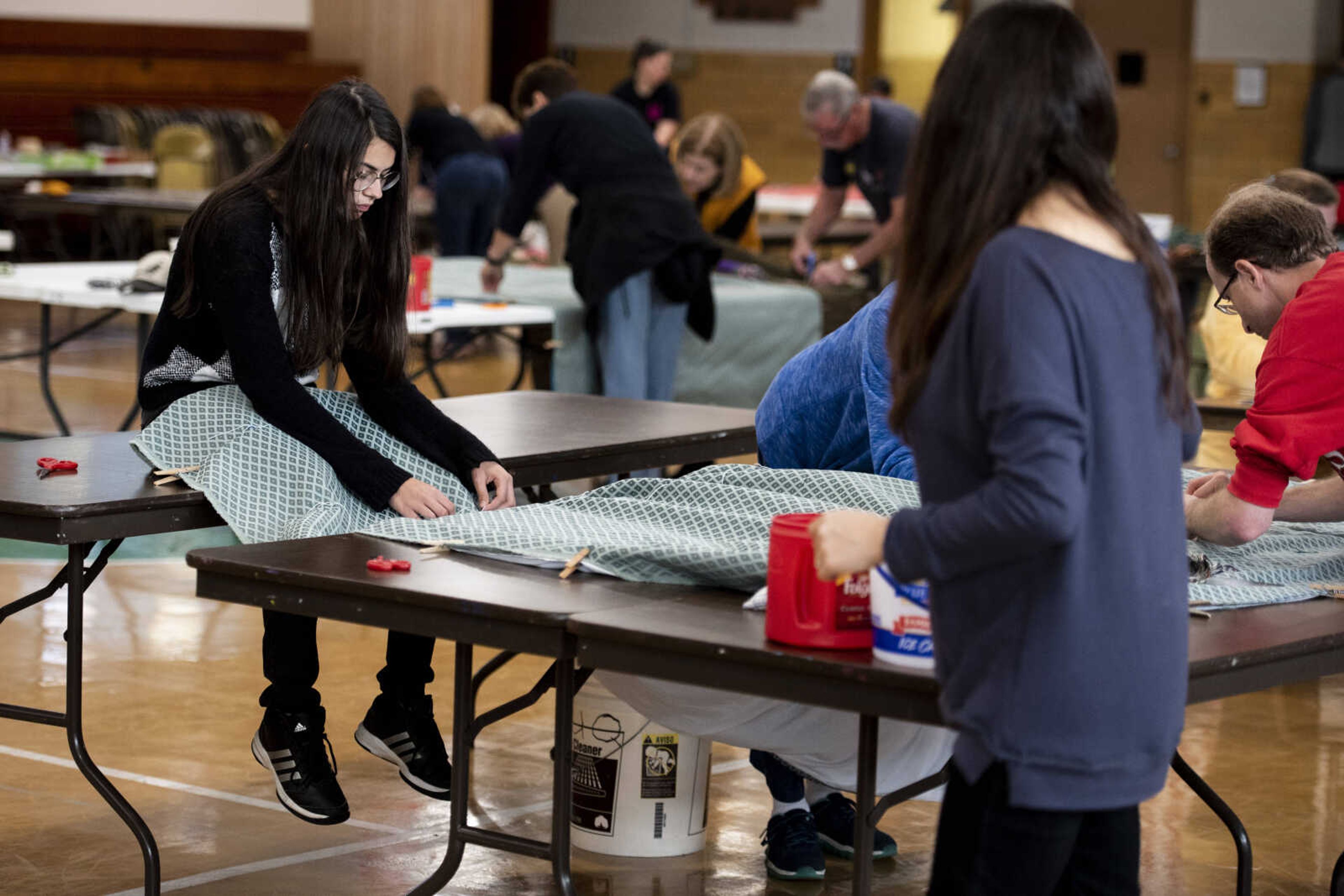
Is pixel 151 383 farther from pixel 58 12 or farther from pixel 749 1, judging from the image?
pixel 749 1

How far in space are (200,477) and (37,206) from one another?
26.0ft

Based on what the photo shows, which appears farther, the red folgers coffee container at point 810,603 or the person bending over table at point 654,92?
the person bending over table at point 654,92

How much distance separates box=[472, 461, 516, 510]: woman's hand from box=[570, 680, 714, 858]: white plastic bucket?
321 millimetres

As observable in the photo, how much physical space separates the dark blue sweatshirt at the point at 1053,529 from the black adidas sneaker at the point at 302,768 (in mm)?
Answer: 1316

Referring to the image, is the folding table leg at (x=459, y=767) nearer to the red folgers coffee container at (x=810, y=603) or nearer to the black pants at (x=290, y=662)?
the black pants at (x=290, y=662)

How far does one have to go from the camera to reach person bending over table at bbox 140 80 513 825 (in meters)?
2.71

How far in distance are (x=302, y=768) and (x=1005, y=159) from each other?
156 cm

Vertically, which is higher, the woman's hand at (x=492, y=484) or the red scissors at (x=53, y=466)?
the red scissors at (x=53, y=466)

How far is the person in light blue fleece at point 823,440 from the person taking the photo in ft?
8.94

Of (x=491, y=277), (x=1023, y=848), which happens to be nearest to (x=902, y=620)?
(x=1023, y=848)

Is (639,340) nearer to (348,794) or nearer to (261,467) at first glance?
(348,794)

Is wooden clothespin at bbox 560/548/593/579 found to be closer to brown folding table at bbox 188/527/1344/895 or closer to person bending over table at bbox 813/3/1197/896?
brown folding table at bbox 188/527/1344/895

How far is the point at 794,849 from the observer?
291cm

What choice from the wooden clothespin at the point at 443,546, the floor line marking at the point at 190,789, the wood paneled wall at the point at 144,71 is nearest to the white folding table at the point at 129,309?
the floor line marking at the point at 190,789
